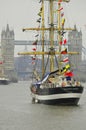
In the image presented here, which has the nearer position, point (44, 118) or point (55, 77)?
point (44, 118)

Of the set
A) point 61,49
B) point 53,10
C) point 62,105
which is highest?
point 53,10

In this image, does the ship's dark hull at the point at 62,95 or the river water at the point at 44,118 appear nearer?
the river water at the point at 44,118

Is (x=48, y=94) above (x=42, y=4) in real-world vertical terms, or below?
below

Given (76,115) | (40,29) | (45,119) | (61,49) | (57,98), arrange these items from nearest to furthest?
(45,119) → (76,115) → (57,98) → (61,49) → (40,29)

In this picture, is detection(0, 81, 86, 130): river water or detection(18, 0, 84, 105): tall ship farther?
detection(18, 0, 84, 105): tall ship

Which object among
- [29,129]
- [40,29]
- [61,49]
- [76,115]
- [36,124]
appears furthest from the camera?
[40,29]

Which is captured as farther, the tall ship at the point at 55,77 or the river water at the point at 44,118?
the tall ship at the point at 55,77

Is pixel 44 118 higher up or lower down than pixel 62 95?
lower down

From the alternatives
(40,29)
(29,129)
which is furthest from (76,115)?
(40,29)

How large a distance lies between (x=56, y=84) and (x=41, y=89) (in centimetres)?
337

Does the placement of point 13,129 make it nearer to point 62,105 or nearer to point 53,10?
point 62,105

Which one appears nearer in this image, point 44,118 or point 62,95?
point 44,118

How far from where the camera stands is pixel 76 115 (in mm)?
54781

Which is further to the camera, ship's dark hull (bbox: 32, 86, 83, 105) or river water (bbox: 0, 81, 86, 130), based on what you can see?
ship's dark hull (bbox: 32, 86, 83, 105)
